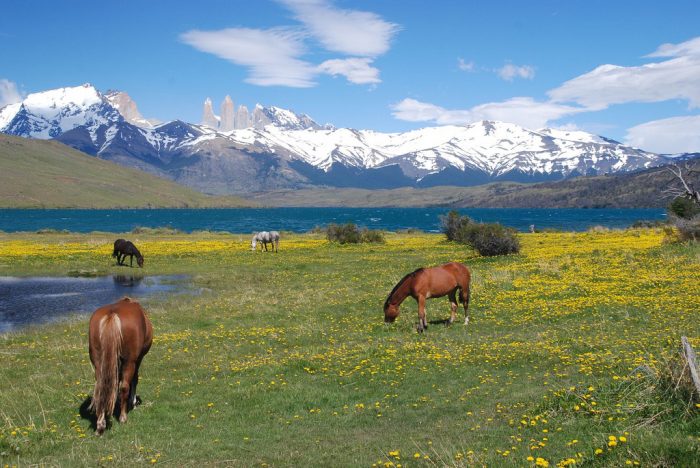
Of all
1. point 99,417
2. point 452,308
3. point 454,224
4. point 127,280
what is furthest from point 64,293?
point 454,224

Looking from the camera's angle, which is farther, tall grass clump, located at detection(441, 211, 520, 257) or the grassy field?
tall grass clump, located at detection(441, 211, 520, 257)

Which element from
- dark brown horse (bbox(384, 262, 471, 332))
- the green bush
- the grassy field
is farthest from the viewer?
the green bush

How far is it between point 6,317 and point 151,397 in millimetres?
18696

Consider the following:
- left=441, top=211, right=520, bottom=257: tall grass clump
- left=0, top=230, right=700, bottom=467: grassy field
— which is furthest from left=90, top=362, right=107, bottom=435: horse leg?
left=441, top=211, right=520, bottom=257: tall grass clump

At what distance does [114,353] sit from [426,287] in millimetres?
12462

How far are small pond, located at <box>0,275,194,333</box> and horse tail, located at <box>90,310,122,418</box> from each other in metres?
16.9

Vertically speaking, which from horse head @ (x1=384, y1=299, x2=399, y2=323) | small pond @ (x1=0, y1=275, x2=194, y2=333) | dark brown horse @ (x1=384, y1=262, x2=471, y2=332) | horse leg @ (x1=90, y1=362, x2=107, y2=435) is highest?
dark brown horse @ (x1=384, y1=262, x2=471, y2=332)

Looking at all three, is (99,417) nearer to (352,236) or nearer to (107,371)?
(107,371)

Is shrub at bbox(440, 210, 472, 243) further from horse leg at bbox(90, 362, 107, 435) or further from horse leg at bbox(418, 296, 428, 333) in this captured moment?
horse leg at bbox(90, 362, 107, 435)

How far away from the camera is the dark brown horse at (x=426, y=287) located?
70.5 ft

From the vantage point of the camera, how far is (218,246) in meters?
68.1

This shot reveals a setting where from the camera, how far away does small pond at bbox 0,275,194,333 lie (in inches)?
1146

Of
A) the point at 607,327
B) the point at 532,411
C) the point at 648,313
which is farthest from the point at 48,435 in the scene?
the point at 648,313

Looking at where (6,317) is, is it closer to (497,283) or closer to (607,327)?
(497,283)
